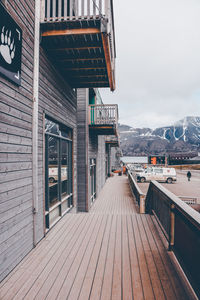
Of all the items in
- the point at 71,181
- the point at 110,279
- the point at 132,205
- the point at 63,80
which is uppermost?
the point at 63,80

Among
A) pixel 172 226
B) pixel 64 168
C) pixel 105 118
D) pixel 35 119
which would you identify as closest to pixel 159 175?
pixel 105 118

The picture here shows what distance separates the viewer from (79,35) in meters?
3.94

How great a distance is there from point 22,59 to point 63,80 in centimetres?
241

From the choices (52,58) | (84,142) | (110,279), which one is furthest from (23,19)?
(84,142)

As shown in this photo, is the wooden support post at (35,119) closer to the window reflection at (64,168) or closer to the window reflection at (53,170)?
the window reflection at (53,170)

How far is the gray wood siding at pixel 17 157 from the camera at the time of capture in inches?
107

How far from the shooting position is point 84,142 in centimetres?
877

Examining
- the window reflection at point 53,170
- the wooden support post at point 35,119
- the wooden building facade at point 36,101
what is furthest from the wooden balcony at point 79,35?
the window reflection at point 53,170

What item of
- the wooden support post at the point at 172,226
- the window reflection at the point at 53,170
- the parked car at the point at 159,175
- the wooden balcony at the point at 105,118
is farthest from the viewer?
the parked car at the point at 159,175

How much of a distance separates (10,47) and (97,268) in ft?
11.8

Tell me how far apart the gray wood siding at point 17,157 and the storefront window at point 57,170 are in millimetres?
1024

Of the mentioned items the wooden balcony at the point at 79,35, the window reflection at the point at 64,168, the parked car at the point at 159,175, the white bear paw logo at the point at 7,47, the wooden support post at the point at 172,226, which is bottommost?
the parked car at the point at 159,175

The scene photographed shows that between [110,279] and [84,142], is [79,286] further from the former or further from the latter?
[84,142]

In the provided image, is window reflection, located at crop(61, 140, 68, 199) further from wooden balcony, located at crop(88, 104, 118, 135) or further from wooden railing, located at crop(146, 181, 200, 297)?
wooden railing, located at crop(146, 181, 200, 297)
